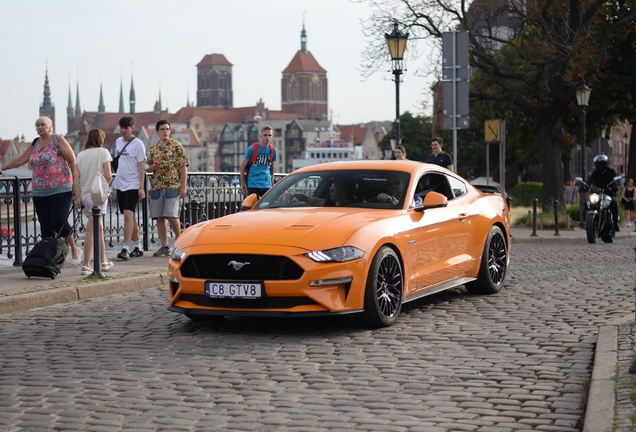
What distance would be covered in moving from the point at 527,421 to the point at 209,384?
6.68 ft

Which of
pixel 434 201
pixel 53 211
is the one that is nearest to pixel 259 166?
pixel 53 211

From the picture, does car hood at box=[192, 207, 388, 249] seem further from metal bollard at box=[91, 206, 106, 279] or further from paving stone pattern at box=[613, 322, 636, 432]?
metal bollard at box=[91, 206, 106, 279]

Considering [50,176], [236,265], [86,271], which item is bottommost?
[86,271]

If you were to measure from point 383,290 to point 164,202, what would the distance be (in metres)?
6.78

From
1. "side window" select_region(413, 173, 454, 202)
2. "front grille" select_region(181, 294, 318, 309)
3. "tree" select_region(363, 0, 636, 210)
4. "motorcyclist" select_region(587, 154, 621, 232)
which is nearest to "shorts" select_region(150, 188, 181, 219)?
"side window" select_region(413, 173, 454, 202)

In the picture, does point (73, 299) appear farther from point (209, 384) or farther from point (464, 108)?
point (464, 108)

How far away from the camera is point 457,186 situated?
1094cm

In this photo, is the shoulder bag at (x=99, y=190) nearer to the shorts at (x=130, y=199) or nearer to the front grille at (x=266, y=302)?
the shorts at (x=130, y=199)

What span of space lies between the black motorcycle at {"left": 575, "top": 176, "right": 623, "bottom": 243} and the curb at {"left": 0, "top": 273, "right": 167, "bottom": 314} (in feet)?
37.6

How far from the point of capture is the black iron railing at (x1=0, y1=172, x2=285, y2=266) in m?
14.9

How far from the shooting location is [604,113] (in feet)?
128

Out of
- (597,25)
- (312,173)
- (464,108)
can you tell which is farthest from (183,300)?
(597,25)

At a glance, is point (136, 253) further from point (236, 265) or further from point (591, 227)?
point (591, 227)

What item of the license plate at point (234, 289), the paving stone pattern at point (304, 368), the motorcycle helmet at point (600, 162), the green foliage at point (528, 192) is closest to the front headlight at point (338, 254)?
the license plate at point (234, 289)
